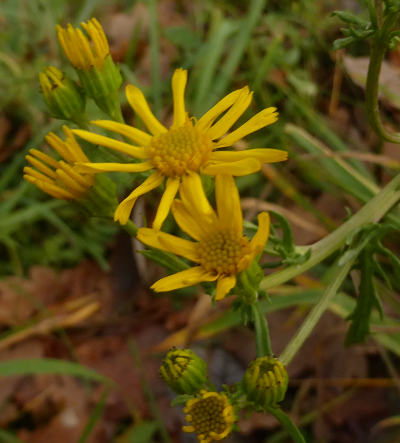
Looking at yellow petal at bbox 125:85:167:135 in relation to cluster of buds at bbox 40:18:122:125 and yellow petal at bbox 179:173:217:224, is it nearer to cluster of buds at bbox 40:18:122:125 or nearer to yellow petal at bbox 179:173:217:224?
cluster of buds at bbox 40:18:122:125

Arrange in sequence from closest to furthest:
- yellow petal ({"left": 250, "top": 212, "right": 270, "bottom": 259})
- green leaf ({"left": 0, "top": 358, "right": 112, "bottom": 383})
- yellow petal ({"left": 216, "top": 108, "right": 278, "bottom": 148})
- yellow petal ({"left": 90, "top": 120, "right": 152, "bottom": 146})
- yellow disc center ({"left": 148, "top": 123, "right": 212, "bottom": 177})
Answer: yellow petal ({"left": 250, "top": 212, "right": 270, "bottom": 259}), yellow petal ({"left": 216, "top": 108, "right": 278, "bottom": 148}), yellow disc center ({"left": 148, "top": 123, "right": 212, "bottom": 177}), yellow petal ({"left": 90, "top": 120, "right": 152, "bottom": 146}), green leaf ({"left": 0, "top": 358, "right": 112, "bottom": 383})

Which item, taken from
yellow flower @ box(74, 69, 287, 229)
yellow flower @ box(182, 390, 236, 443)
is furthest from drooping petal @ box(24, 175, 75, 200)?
yellow flower @ box(182, 390, 236, 443)

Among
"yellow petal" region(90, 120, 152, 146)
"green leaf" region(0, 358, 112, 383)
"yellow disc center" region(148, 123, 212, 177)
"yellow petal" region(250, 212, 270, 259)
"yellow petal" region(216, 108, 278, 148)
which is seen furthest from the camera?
"green leaf" region(0, 358, 112, 383)

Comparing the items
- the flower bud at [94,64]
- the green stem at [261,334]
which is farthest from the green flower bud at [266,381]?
the flower bud at [94,64]

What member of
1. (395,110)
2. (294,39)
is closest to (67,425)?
(395,110)

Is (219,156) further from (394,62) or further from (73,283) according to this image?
(394,62)

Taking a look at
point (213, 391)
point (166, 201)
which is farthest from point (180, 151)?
point (213, 391)

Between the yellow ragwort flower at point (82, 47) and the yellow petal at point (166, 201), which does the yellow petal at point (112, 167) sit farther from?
the yellow ragwort flower at point (82, 47)

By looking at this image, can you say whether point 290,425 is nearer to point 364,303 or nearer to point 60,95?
point 364,303
